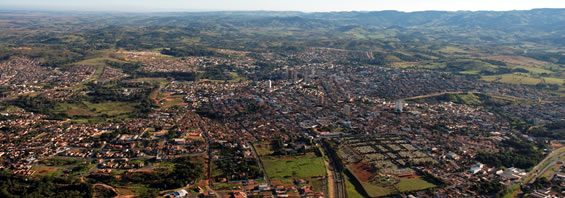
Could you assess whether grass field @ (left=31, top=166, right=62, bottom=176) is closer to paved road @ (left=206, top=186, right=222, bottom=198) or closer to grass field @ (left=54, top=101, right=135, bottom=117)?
paved road @ (left=206, top=186, right=222, bottom=198)

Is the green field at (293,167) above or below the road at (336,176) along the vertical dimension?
above

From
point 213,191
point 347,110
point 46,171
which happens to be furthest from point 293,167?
point 46,171


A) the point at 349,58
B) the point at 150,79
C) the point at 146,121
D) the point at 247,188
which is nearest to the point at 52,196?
the point at 247,188

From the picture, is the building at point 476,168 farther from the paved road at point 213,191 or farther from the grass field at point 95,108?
the grass field at point 95,108

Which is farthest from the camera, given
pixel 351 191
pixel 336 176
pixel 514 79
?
pixel 514 79

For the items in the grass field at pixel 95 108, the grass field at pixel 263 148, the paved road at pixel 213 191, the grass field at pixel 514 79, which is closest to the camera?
the paved road at pixel 213 191

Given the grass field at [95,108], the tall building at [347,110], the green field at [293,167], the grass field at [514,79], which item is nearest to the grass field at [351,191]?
the green field at [293,167]

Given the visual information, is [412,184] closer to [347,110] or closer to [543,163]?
[543,163]

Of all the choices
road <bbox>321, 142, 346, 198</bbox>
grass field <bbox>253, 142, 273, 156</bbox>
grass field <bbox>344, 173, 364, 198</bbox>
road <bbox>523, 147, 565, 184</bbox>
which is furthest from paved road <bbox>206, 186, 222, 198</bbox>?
road <bbox>523, 147, 565, 184</bbox>
